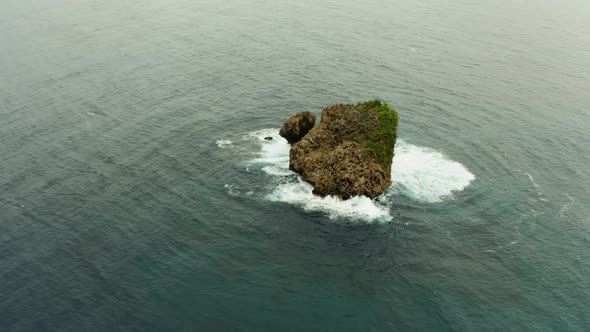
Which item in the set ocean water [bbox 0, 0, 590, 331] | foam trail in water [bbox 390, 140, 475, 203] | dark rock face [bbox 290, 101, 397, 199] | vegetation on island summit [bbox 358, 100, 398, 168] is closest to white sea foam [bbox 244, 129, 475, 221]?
foam trail in water [bbox 390, 140, 475, 203]

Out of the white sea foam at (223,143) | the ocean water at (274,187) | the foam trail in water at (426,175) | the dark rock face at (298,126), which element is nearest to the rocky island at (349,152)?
the ocean water at (274,187)

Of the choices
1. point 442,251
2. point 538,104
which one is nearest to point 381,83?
point 538,104

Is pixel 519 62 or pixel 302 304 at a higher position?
pixel 519 62

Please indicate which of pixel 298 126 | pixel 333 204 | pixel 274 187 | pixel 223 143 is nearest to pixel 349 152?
pixel 333 204

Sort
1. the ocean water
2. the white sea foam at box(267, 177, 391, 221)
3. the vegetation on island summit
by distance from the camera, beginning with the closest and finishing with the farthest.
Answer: the ocean water
the white sea foam at box(267, 177, 391, 221)
the vegetation on island summit

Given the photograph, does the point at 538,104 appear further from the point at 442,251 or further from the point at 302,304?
the point at 302,304

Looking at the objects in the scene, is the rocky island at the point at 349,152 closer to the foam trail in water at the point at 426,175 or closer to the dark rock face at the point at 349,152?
the dark rock face at the point at 349,152

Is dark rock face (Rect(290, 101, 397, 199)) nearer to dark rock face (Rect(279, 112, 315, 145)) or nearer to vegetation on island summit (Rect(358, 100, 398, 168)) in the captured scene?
vegetation on island summit (Rect(358, 100, 398, 168))
